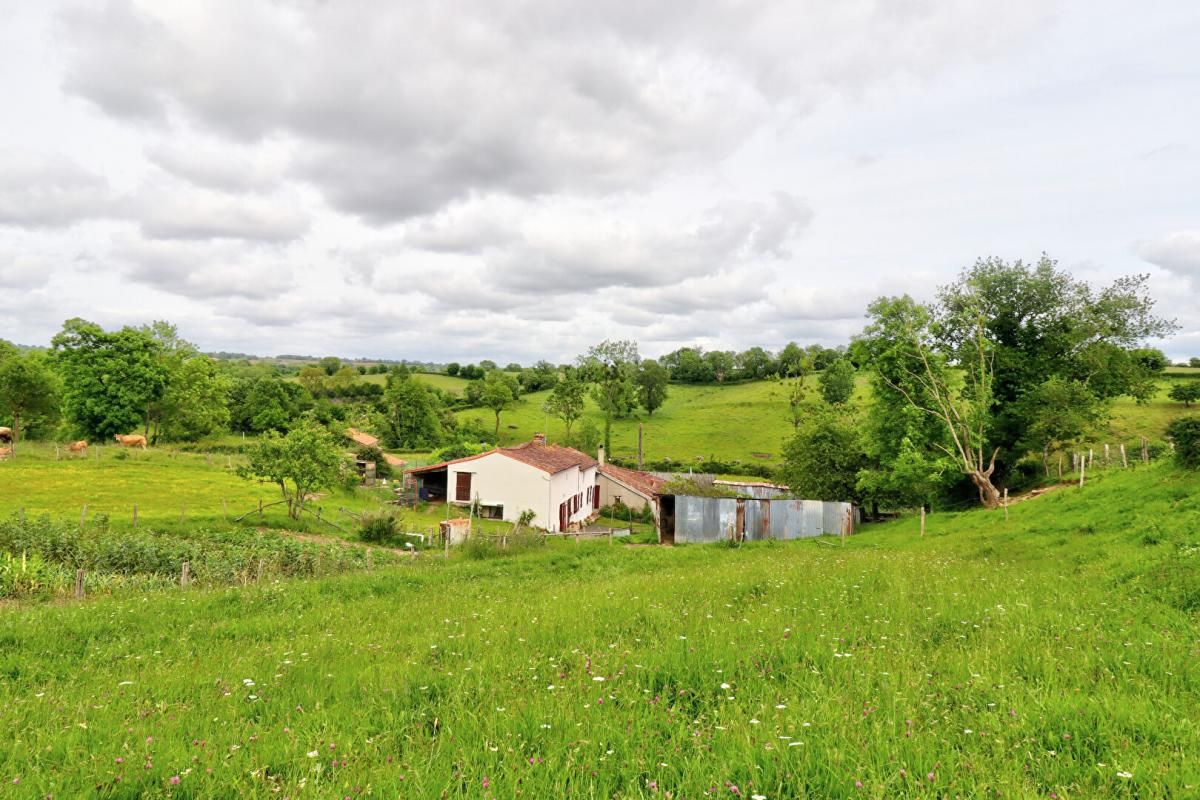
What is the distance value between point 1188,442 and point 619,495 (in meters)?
42.6

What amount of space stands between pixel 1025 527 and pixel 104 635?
1079 inches

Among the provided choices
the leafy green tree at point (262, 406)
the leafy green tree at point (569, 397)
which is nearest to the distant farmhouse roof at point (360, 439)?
the leafy green tree at point (262, 406)

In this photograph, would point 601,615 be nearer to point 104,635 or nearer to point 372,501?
point 104,635

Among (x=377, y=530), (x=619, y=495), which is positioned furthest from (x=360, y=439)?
(x=377, y=530)

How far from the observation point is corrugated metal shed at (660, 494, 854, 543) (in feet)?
116

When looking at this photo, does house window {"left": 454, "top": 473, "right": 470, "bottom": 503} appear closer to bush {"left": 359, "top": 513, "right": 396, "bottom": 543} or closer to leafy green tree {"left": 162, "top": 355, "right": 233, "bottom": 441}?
bush {"left": 359, "top": 513, "right": 396, "bottom": 543}

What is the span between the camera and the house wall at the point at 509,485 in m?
43.4

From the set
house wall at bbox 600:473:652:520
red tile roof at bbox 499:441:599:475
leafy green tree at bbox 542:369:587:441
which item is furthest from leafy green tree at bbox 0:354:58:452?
house wall at bbox 600:473:652:520

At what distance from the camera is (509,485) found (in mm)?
44625

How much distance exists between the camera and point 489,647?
725cm

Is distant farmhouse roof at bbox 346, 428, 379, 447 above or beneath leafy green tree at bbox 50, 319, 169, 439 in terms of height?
beneath

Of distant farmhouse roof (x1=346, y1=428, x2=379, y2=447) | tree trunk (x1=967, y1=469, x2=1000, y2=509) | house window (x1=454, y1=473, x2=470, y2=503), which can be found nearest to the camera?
tree trunk (x1=967, y1=469, x2=1000, y2=509)

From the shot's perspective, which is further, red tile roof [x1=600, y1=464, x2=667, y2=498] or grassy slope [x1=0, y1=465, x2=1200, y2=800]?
red tile roof [x1=600, y1=464, x2=667, y2=498]

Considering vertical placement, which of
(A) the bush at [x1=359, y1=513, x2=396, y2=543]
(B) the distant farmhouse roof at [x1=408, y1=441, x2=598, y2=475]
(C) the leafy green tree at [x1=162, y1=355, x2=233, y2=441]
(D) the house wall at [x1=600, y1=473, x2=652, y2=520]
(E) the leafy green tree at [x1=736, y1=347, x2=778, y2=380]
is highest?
(E) the leafy green tree at [x1=736, y1=347, x2=778, y2=380]
